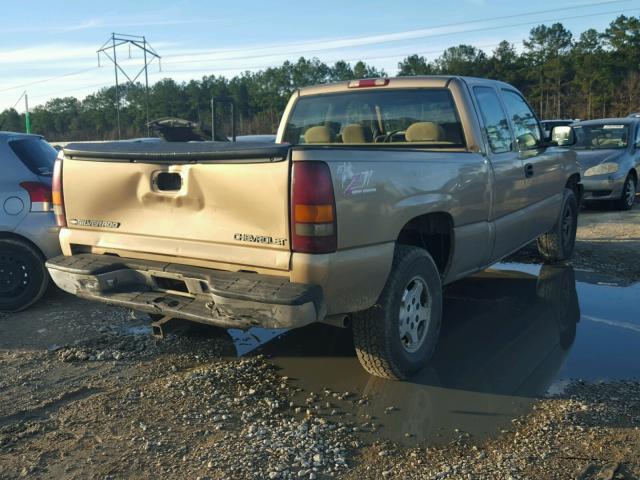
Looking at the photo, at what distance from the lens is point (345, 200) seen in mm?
3486

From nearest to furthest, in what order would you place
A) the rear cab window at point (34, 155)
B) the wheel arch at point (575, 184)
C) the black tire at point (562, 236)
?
the rear cab window at point (34, 155) → the black tire at point (562, 236) → the wheel arch at point (575, 184)

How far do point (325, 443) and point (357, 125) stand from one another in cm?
307

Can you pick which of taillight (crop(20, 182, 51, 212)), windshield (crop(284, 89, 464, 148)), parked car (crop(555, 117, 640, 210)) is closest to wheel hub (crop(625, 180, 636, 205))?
parked car (crop(555, 117, 640, 210))

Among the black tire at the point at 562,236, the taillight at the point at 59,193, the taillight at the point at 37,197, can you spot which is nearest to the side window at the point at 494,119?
the black tire at the point at 562,236

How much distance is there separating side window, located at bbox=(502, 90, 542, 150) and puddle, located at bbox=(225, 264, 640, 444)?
150cm

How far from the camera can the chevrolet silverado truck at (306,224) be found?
3.43 meters

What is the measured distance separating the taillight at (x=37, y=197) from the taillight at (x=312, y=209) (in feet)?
11.4

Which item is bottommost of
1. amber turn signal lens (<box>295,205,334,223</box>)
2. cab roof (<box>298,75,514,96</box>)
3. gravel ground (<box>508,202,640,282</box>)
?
gravel ground (<box>508,202,640,282</box>)

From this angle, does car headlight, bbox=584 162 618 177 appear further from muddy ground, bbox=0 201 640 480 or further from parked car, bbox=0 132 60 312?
parked car, bbox=0 132 60 312

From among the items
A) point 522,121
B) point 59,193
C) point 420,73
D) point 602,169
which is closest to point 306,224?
point 59,193

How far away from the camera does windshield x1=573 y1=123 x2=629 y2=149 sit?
41.1 ft

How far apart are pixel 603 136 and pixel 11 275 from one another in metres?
11.3

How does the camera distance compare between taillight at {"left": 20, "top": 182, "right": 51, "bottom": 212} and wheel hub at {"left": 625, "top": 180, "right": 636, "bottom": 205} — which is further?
wheel hub at {"left": 625, "top": 180, "right": 636, "bottom": 205}

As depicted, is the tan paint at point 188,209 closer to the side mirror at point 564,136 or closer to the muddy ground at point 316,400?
the muddy ground at point 316,400
